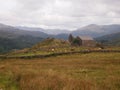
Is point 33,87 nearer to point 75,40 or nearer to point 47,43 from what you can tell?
point 47,43

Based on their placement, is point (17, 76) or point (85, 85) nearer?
point (85, 85)

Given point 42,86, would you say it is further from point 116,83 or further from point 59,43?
point 59,43

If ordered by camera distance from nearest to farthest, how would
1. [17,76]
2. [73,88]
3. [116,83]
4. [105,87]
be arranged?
[73,88] → [105,87] → [116,83] → [17,76]

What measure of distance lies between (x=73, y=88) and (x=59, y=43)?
289 feet

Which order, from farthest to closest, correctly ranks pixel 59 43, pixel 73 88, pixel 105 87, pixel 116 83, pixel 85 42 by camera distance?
pixel 85 42
pixel 59 43
pixel 116 83
pixel 105 87
pixel 73 88

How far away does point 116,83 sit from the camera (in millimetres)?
19109

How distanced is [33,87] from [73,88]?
3.73 m

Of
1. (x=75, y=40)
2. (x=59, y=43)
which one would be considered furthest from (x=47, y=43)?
(x=75, y=40)

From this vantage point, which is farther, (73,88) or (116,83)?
(116,83)

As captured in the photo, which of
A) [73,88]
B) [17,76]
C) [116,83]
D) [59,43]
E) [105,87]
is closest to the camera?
[73,88]

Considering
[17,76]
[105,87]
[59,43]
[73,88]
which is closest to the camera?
[73,88]

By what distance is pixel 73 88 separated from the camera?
16.6 m

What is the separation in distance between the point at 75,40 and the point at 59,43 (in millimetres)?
12814

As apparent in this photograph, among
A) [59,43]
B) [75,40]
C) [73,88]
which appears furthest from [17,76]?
[75,40]
